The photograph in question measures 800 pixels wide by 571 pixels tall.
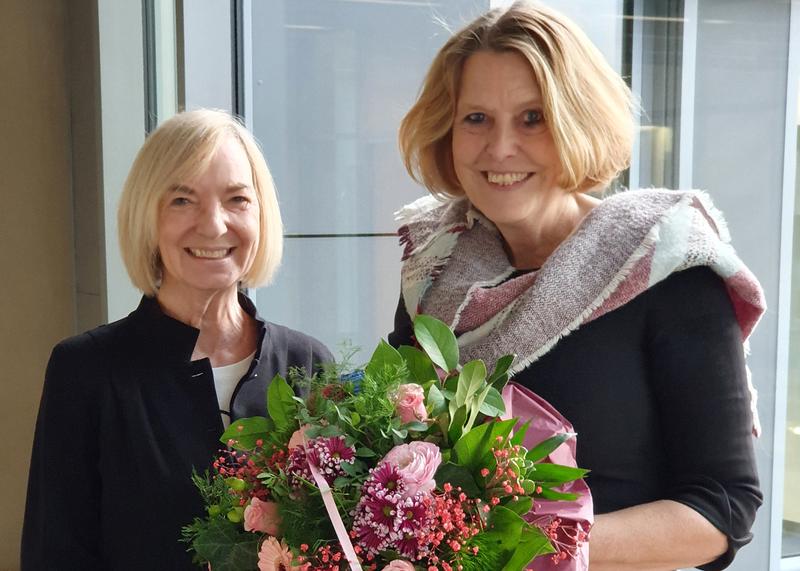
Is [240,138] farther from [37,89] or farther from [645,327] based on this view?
[37,89]

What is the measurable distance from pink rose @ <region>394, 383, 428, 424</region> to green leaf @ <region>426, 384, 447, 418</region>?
0.02m

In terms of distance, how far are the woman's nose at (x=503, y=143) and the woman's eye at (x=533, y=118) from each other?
0.03 meters

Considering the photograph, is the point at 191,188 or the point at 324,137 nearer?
the point at 191,188

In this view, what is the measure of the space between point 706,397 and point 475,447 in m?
0.42

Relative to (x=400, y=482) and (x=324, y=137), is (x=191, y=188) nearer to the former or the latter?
(x=400, y=482)

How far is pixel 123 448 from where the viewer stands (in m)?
1.69

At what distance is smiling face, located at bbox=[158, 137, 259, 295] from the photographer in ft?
5.70

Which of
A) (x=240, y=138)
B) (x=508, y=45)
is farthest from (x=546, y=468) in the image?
(x=240, y=138)

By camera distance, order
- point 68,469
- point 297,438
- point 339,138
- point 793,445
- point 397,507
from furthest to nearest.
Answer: point 339,138 < point 793,445 < point 68,469 < point 297,438 < point 397,507

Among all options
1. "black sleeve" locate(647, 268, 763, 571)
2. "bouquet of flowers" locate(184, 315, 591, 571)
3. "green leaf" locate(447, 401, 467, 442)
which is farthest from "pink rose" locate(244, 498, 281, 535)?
"black sleeve" locate(647, 268, 763, 571)

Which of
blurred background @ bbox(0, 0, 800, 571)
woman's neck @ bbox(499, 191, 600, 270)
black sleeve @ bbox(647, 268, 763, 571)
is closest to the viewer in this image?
black sleeve @ bbox(647, 268, 763, 571)

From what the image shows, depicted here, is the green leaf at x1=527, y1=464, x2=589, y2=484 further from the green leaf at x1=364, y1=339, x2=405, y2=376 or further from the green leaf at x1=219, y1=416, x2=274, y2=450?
the green leaf at x1=219, y1=416, x2=274, y2=450

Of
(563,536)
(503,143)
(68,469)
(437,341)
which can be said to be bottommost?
(68,469)

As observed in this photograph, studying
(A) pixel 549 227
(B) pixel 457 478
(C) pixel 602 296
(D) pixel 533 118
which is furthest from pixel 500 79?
(B) pixel 457 478
